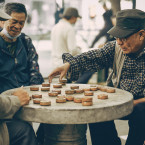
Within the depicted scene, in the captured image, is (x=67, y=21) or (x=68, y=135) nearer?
(x=68, y=135)

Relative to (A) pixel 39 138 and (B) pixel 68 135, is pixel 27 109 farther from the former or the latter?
(A) pixel 39 138

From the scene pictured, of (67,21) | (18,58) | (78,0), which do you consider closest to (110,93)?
(18,58)

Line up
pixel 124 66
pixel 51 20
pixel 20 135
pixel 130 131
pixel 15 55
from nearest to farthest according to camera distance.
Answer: pixel 20 135 < pixel 130 131 < pixel 124 66 < pixel 15 55 < pixel 51 20

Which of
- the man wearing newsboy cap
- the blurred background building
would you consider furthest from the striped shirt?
the blurred background building

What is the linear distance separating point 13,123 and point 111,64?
4.47ft

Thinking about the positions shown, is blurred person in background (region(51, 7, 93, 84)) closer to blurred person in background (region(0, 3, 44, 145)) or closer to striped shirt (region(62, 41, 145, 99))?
blurred person in background (region(0, 3, 44, 145))

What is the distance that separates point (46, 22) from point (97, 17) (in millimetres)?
1927

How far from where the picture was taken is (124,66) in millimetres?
3061

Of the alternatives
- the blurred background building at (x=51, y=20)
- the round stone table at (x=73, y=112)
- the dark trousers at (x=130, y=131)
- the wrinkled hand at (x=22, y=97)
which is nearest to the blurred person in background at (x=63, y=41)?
the dark trousers at (x=130, y=131)

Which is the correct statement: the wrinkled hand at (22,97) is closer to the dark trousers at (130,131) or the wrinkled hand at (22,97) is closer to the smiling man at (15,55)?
the smiling man at (15,55)

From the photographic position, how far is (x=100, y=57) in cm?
321

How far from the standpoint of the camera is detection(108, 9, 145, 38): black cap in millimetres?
2764

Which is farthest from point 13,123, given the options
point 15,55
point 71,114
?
point 15,55

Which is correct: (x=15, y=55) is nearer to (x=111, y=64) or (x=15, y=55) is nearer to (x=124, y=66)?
(x=111, y=64)
